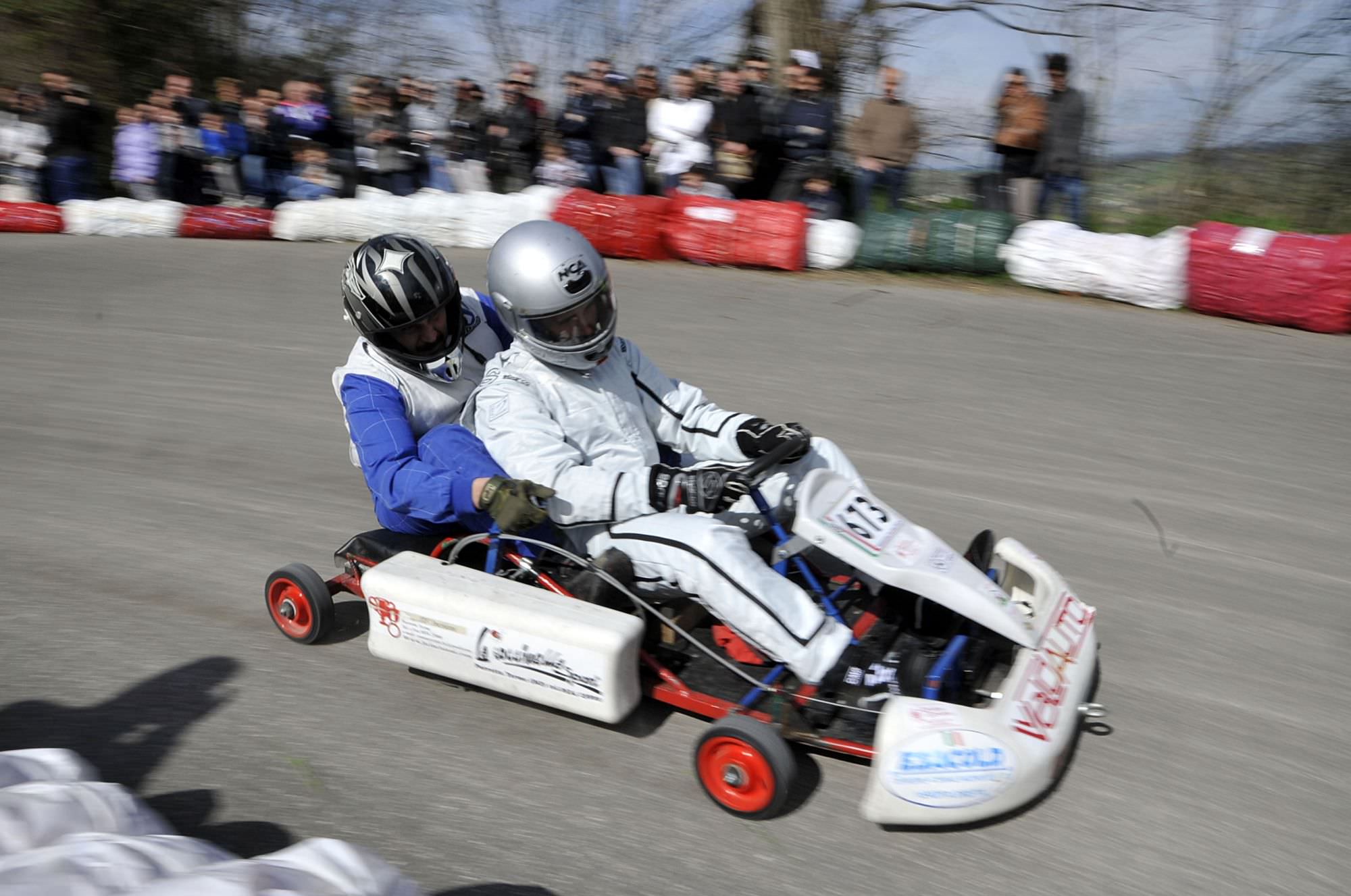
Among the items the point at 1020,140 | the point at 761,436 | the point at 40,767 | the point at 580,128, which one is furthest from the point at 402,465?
the point at 580,128

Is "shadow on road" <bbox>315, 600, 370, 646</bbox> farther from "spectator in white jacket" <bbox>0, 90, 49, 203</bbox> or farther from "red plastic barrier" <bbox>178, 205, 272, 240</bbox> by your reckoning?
"spectator in white jacket" <bbox>0, 90, 49, 203</bbox>

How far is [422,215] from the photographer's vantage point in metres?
Result: 10.4

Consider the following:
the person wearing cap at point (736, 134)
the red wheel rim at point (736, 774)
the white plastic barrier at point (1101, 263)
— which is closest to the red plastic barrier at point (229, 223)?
the person wearing cap at point (736, 134)

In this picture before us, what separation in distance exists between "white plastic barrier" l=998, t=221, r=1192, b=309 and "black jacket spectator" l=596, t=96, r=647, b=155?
11.0ft

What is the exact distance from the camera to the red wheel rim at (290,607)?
12.8 feet

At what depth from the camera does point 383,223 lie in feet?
34.7

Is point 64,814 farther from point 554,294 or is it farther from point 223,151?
point 223,151

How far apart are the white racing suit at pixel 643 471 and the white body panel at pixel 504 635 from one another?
0.26 meters

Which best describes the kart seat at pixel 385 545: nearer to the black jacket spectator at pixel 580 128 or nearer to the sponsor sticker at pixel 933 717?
the sponsor sticker at pixel 933 717

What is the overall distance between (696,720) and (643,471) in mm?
790

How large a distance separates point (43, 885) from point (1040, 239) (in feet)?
26.3

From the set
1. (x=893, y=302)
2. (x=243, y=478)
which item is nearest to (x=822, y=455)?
(x=243, y=478)

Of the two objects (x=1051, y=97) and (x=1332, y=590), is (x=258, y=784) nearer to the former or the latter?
(x=1332, y=590)

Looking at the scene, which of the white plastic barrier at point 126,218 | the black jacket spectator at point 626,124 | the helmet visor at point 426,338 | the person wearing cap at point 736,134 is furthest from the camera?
the white plastic barrier at point 126,218
